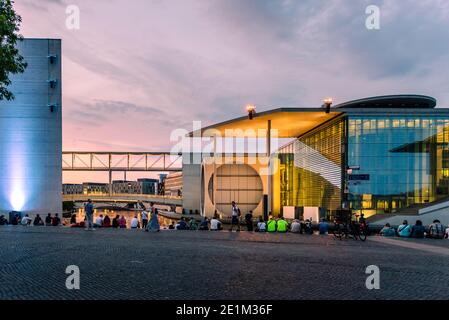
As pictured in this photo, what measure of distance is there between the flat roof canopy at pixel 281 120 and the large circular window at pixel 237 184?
16.0 ft

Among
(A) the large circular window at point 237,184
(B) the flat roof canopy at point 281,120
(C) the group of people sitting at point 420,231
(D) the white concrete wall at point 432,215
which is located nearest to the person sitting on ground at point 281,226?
(C) the group of people sitting at point 420,231

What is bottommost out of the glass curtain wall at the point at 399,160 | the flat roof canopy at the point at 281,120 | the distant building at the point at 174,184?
the distant building at the point at 174,184

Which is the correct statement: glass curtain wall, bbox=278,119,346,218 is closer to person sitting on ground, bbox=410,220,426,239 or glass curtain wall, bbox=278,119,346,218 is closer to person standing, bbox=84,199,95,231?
person sitting on ground, bbox=410,220,426,239

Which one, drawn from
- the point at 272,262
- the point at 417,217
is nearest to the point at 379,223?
the point at 417,217

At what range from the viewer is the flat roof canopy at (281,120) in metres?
39.2

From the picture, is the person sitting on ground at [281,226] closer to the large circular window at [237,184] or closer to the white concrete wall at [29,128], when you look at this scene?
the large circular window at [237,184]

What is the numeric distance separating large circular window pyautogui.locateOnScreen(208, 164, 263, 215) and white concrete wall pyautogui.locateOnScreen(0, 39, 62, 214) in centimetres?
1887

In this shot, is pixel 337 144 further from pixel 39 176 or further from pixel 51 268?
pixel 51 268

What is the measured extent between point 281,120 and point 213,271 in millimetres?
35474

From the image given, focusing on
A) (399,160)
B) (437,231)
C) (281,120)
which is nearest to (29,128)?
(281,120)

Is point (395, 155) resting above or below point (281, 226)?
above

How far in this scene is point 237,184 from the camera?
44781 millimetres

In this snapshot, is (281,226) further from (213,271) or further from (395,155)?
Result: (395,155)
